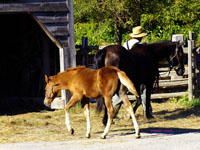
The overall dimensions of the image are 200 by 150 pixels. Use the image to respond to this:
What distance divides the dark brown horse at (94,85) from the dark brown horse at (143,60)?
1325mm

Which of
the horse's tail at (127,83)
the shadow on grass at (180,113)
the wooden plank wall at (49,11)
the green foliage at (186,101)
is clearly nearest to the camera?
the horse's tail at (127,83)

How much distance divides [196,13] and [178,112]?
893 cm

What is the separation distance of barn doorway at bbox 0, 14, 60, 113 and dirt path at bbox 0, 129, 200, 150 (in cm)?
730

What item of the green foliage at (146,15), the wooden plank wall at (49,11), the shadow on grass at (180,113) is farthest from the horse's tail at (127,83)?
the green foliage at (146,15)

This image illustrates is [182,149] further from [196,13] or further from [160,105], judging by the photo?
[196,13]

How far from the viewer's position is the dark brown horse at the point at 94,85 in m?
8.80

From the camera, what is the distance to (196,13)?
20984 millimetres

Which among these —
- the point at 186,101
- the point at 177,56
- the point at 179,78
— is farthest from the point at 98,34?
the point at 177,56

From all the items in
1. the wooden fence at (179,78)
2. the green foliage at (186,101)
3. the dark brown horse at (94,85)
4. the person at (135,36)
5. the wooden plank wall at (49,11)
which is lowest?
the green foliage at (186,101)

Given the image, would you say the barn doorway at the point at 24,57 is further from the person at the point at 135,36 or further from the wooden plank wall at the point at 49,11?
the person at the point at 135,36

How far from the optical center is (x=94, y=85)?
9.02 m

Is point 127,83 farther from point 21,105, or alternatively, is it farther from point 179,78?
point 21,105

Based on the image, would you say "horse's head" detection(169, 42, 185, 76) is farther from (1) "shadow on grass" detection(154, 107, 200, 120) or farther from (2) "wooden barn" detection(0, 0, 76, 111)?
(2) "wooden barn" detection(0, 0, 76, 111)

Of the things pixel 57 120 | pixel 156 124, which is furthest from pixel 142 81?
pixel 57 120
